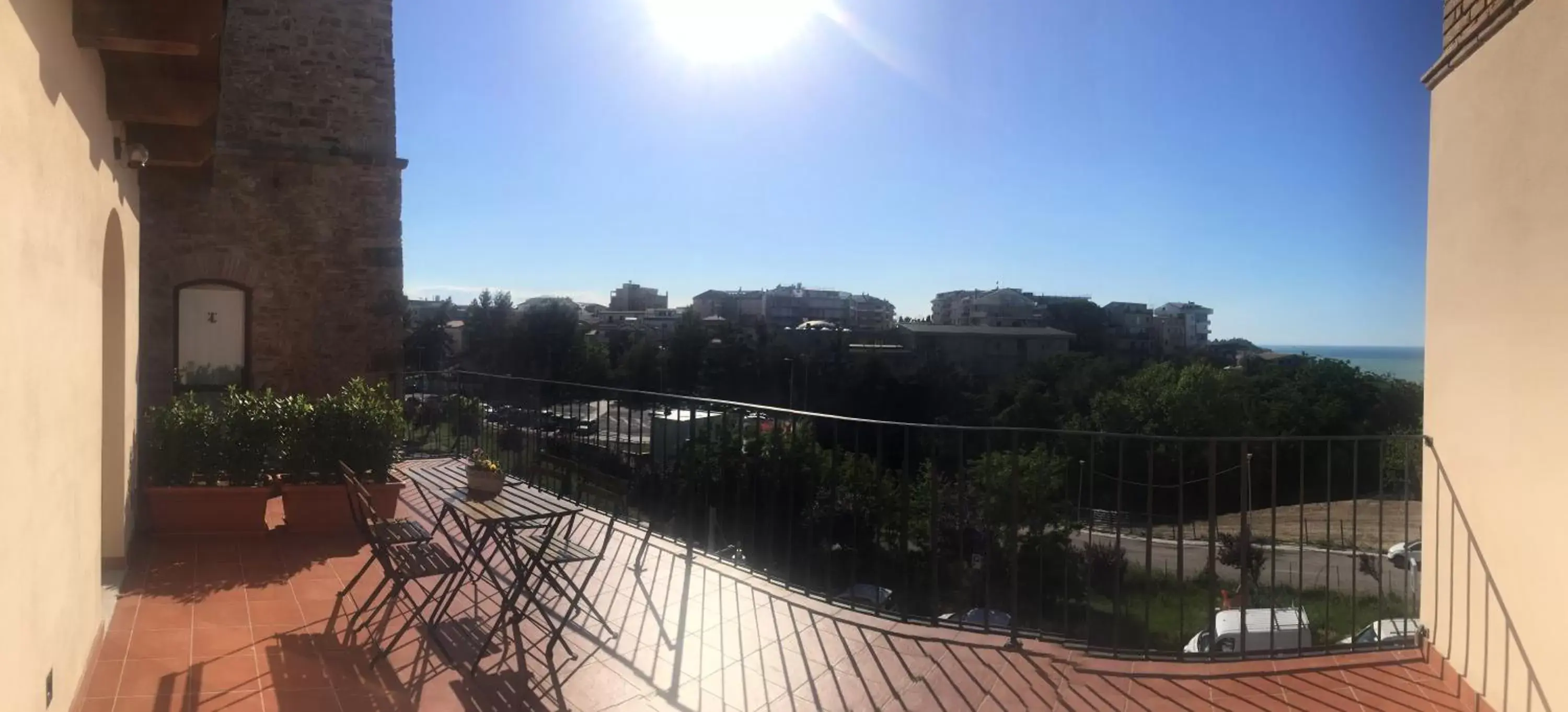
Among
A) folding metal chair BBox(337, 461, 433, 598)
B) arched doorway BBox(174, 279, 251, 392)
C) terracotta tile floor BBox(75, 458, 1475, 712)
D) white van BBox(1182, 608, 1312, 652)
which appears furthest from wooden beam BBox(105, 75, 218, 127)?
white van BBox(1182, 608, 1312, 652)

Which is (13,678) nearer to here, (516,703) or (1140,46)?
(516,703)

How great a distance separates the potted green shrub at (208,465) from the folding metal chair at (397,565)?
69.4 inches

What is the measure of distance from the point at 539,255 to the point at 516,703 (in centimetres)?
3506

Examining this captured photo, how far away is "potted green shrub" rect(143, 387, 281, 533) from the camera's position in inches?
202

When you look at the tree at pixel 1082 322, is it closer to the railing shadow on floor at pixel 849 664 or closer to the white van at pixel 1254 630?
the white van at pixel 1254 630

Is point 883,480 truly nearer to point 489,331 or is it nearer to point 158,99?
point 158,99

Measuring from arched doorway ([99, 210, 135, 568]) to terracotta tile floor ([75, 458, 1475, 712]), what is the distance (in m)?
0.35

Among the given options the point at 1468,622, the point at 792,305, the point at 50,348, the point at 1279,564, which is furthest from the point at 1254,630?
the point at 792,305

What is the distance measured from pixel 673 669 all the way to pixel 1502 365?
3.06 m

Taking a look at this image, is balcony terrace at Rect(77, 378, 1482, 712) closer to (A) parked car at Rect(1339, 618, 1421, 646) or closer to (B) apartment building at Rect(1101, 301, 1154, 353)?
(A) parked car at Rect(1339, 618, 1421, 646)

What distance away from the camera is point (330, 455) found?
5.47 meters

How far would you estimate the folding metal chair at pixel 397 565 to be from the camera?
3484 millimetres

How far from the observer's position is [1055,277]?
190ft

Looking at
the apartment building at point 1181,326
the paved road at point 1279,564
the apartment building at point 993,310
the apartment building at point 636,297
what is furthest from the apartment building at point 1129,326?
the apartment building at point 636,297
